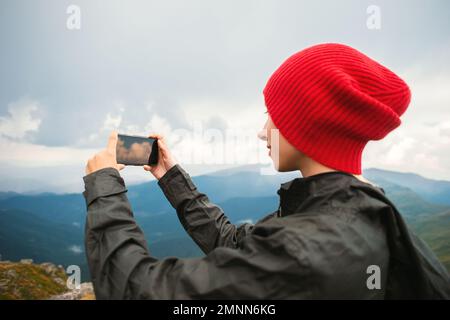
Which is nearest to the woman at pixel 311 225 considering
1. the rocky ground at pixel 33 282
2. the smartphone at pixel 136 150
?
the smartphone at pixel 136 150

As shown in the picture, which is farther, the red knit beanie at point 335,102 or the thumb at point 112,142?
the thumb at point 112,142

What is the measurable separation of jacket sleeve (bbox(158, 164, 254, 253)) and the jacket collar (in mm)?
737

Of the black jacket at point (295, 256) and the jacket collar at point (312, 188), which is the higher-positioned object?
the jacket collar at point (312, 188)

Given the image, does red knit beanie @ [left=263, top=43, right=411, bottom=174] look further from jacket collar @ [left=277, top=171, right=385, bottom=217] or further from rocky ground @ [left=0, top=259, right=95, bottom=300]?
rocky ground @ [left=0, top=259, right=95, bottom=300]

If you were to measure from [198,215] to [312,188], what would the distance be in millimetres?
1174

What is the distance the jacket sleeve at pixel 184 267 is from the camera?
140 centimetres

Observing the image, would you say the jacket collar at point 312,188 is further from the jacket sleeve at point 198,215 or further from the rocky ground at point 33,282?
the rocky ground at point 33,282

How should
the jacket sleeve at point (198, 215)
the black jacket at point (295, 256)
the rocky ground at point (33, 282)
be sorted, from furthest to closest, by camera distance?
the rocky ground at point (33, 282), the jacket sleeve at point (198, 215), the black jacket at point (295, 256)

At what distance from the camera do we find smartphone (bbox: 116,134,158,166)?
2.34m

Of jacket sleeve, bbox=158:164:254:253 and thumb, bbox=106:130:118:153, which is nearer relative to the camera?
thumb, bbox=106:130:118:153

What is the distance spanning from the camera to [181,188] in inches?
106

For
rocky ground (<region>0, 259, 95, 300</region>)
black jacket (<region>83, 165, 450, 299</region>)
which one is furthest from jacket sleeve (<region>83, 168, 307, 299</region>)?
rocky ground (<region>0, 259, 95, 300</region>)

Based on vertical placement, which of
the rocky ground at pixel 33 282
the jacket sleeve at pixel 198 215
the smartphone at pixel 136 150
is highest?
the smartphone at pixel 136 150
